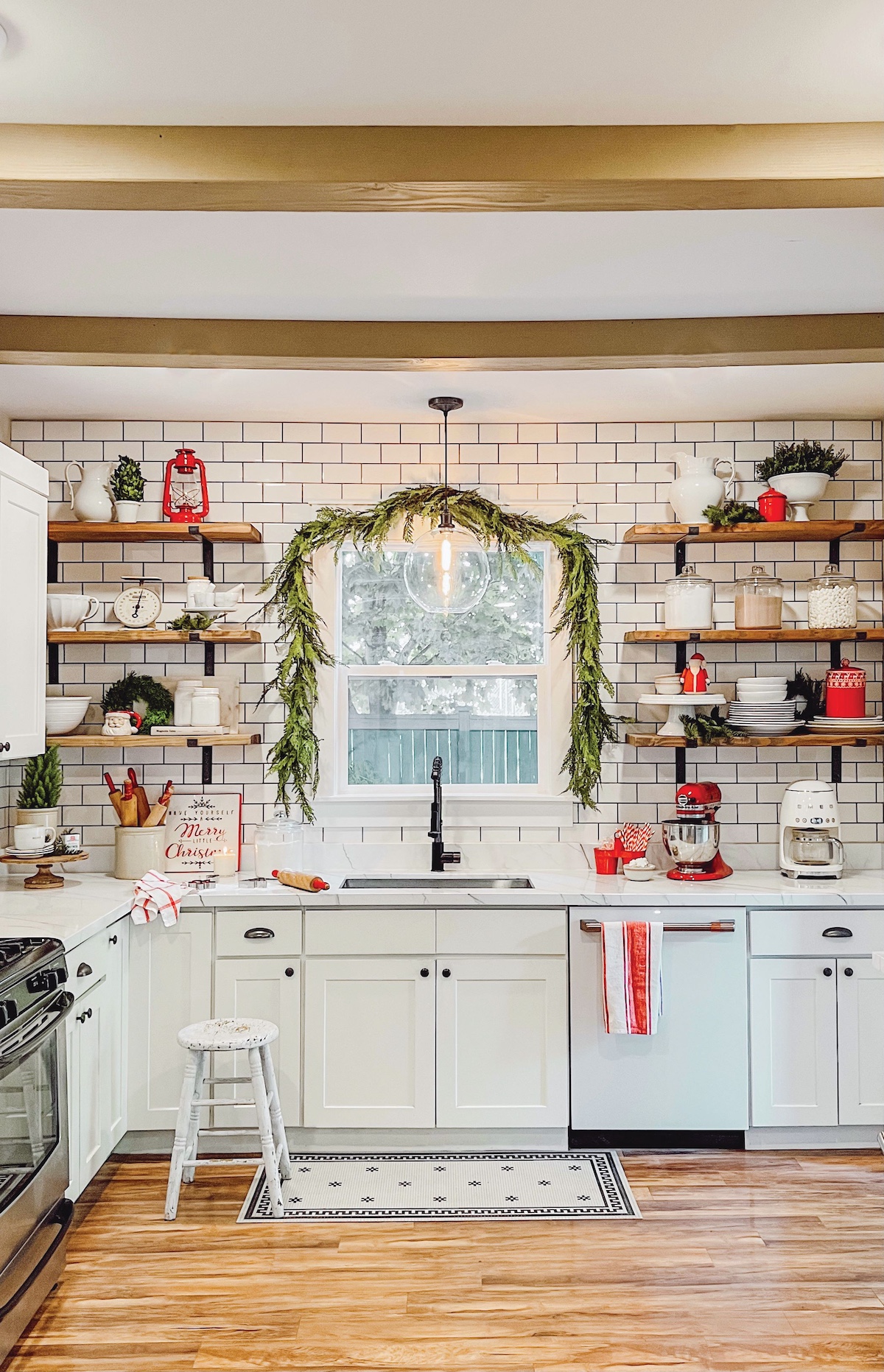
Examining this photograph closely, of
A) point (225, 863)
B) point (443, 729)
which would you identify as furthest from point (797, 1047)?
point (225, 863)

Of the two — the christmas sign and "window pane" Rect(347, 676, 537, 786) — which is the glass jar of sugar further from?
the christmas sign

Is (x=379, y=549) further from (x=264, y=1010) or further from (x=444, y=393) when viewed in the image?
(x=264, y=1010)

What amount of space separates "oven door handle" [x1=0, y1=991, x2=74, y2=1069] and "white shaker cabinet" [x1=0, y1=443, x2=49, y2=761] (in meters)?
0.83

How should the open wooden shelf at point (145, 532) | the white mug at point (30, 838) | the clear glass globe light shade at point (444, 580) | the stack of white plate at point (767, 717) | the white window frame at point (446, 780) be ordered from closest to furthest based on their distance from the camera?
the white mug at point (30, 838)
the clear glass globe light shade at point (444, 580)
the open wooden shelf at point (145, 532)
the stack of white plate at point (767, 717)
the white window frame at point (446, 780)

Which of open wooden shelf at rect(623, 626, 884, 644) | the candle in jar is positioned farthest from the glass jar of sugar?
the candle in jar

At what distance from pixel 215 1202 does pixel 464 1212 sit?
80 cm

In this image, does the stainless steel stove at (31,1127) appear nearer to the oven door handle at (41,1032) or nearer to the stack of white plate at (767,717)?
the oven door handle at (41,1032)

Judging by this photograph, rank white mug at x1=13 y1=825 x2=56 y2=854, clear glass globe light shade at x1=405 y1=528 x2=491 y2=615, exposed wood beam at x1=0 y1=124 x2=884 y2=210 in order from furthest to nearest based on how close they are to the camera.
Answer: clear glass globe light shade at x1=405 y1=528 x2=491 y2=615
white mug at x1=13 y1=825 x2=56 y2=854
exposed wood beam at x1=0 y1=124 x2=884 y2=210

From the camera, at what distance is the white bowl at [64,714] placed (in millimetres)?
4148

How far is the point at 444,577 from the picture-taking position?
3990mm

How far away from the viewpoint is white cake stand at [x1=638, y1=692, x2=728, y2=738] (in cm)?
417

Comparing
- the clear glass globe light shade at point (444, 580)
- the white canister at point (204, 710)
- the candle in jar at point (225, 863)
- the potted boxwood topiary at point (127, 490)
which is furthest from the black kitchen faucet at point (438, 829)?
the potted boxwood topiary at point (127, 490)

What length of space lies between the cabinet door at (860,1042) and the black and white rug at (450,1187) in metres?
0.85

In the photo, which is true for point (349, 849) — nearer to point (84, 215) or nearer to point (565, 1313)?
point (565, 1313)
